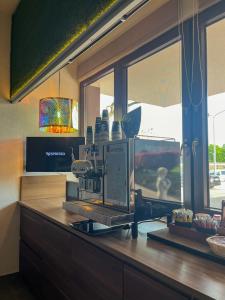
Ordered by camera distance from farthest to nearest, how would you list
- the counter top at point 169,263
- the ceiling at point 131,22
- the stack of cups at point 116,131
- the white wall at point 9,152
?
the white wall at point 9,152
the ceiling at point 131,22
the stack of cups at point 116,131
the counter top at point 169,263

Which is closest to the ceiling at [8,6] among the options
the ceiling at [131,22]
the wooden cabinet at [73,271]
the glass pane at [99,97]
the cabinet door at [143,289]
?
the ceiling at [131,22]

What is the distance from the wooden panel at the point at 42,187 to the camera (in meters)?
2.84

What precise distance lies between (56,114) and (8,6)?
124 cm

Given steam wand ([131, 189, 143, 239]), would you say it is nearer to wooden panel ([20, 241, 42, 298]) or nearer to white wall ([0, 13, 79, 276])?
wooden panel ([20, 241, 42, 298])

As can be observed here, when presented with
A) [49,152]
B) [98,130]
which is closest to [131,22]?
[98,130]

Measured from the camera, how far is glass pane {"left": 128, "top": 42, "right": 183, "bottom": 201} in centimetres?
168

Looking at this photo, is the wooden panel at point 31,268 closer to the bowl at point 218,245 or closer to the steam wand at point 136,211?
the steam wand at point 136,211

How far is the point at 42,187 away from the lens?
9.57ft

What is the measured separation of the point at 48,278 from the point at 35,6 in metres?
2.13

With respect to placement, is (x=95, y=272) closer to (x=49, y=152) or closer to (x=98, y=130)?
(x=98, y=130)

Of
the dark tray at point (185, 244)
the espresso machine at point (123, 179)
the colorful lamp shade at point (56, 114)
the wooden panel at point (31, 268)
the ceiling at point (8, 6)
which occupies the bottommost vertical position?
the wooden panel at point (31, 268)

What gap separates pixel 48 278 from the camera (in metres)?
2.00

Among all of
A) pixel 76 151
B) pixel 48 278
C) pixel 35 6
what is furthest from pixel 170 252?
pixel 35 6

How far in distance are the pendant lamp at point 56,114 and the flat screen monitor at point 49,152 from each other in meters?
0.28
